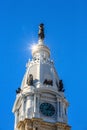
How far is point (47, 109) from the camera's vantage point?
118000 mm

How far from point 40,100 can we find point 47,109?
2.61 meters

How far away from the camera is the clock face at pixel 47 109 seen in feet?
384

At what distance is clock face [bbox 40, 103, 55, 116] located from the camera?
11714 centimetres

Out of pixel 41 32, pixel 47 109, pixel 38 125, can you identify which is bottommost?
pixel 38 125

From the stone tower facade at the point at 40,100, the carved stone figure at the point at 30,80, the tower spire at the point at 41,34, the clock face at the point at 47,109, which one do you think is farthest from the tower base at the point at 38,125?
the tower spire at the point at 41,34

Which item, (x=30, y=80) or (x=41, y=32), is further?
(x=41, y=32)

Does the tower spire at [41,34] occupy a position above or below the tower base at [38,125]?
above

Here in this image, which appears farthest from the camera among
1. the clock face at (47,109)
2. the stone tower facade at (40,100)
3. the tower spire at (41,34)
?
the tower spire at (41,34)

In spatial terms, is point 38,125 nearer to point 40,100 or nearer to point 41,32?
point 40,100

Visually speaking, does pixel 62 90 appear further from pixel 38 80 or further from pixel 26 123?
pixel 26 123

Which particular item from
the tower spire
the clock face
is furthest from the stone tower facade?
the tower spire

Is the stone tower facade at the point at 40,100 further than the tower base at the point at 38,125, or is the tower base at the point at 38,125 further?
the stone tower facade at the point at 40,100

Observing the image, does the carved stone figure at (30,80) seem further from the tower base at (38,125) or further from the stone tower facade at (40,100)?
the tower base at (38,125)

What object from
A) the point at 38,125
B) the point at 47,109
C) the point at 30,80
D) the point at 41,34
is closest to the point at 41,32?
the point at 41,34
